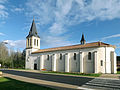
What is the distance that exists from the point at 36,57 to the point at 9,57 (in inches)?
915

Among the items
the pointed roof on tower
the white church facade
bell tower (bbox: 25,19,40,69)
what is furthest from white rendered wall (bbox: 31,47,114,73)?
the pointed roof on tower

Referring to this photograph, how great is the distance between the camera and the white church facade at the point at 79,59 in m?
25.9

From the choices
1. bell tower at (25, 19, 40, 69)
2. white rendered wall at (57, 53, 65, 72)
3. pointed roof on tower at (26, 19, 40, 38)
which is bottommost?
white rendered wall at (57, 53, 65, 72)

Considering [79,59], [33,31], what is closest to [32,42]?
[33,31]

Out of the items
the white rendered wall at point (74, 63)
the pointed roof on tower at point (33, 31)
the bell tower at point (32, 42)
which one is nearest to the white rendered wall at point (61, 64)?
the white rendered wall at point (74, 63)

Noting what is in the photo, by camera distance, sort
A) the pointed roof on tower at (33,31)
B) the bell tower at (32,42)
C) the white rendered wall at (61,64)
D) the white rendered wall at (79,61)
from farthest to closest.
A: the pointed roof on tower at (33,31)
the bell tower at (32,42)
the white rendered wall at (61,64)
the white rendered wall at (79,61)

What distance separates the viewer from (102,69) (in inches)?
1002

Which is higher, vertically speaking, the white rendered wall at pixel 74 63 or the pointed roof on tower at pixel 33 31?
the pointed roof on tower at pixel 33 31

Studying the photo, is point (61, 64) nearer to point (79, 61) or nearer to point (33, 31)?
point (79, 61)

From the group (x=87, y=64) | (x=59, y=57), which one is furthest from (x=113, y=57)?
(x=59, y=57)

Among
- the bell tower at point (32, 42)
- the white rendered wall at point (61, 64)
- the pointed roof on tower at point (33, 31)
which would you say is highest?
the pointed roof on tower at point (33, 31)

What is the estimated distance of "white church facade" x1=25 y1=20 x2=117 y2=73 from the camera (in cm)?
2586

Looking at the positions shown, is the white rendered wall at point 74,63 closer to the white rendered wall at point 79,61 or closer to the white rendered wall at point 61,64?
the white rendered wall at point 79,61

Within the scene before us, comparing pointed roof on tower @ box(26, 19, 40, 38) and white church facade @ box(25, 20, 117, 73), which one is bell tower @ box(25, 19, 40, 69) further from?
white church facade @ box(25, 20, 117, 73)
